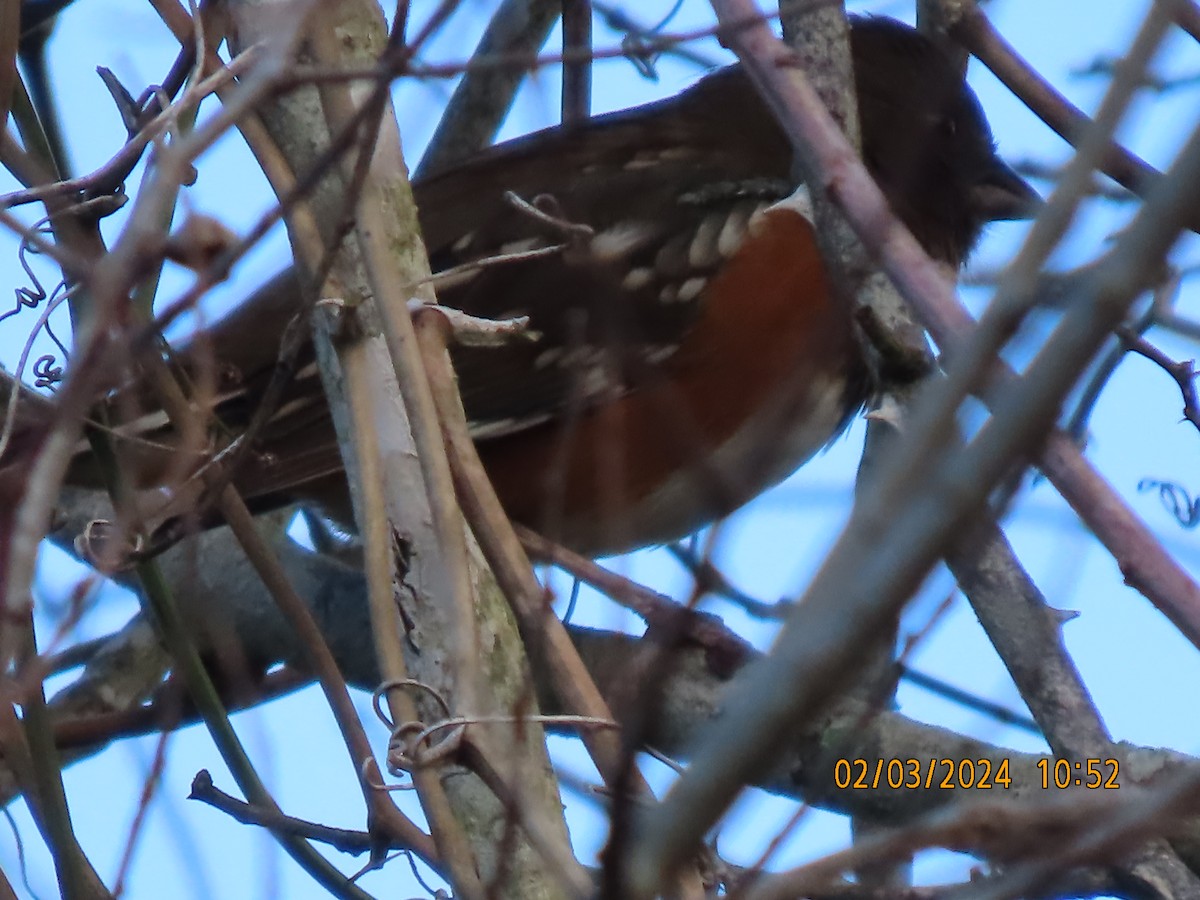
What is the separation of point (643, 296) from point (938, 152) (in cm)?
76

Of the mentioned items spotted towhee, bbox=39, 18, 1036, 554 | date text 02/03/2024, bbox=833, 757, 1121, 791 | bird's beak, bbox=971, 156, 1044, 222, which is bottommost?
date text 02/03/2024, bbox=833, 757, 1121, 791

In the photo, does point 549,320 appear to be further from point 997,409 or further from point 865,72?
point 997,409

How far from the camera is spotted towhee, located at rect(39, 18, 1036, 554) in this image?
2984mm

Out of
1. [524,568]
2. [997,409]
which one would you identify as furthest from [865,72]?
[997,409]

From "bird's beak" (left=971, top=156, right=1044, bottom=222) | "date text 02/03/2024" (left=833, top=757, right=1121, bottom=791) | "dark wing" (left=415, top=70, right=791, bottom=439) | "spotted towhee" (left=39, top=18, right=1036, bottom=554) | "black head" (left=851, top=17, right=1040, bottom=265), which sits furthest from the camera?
"bird's beak" (left=971, top=156, right=1044, bottom=222)

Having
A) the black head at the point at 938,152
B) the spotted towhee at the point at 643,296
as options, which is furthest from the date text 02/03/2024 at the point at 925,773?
the black head at the point at 938,152

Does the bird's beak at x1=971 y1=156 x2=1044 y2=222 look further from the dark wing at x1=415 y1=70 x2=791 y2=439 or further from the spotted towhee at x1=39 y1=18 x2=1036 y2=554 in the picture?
the dark wing at x1=415 y1=70 x2=791 y2=439

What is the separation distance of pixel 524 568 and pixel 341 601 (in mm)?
1410

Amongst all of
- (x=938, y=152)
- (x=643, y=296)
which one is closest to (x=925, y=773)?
(x=643, y=296)

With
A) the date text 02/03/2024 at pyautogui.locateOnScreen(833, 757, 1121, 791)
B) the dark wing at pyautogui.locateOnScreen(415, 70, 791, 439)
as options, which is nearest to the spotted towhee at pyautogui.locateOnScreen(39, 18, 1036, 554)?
the dark wing at pyautogui.locateOnScreen(415, 70, 791, 439)

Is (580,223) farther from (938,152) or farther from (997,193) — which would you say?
(997,193)

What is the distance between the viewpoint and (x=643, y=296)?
317 cm

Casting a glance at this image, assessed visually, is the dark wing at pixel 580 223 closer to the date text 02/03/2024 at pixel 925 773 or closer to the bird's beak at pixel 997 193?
the bird's beak at pixel 997 193

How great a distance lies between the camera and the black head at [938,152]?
355 cm
